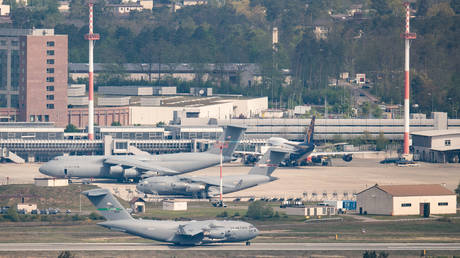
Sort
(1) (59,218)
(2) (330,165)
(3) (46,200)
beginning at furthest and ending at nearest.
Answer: (2) (330,165)
(3) (46,200)
(1) (59,218)

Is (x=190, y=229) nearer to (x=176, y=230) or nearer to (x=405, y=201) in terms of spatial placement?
(x=176, y=230)

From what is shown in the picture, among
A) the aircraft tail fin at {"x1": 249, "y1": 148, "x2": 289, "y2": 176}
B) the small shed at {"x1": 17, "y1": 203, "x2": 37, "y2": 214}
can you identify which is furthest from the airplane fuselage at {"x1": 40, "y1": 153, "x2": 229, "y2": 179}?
the small shed at {"x1": 17, "y1": 203, "x2": 37, "y2": 214}

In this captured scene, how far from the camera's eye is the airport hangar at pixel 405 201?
393ft

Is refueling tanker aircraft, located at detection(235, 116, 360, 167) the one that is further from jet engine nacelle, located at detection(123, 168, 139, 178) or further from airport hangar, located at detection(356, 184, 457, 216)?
airport hangar, located at detection(356, 184, 457, 216)

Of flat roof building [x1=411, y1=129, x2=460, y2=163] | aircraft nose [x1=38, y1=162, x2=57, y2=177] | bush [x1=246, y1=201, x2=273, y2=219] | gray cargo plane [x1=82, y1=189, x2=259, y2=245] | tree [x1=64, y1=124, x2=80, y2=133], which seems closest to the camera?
gray cargo plane [x1=82, y1=189, x2=259, y2=245]

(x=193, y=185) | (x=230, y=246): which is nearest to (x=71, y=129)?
(x=193, y=185)

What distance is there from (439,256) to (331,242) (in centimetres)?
1084

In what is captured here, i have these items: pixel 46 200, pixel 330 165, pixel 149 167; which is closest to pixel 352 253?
pixel 46 200

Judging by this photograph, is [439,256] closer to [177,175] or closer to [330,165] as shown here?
[177,175]

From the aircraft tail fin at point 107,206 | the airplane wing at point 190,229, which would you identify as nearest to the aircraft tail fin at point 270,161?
the airplane wing at point 190,229

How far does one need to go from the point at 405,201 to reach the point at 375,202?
119 inches

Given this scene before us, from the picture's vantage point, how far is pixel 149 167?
475 ft

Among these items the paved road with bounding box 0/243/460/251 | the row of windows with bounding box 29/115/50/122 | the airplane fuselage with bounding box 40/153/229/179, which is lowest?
the paved road with bounding box 0/243/460/251

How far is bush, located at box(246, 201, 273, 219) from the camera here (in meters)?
118
